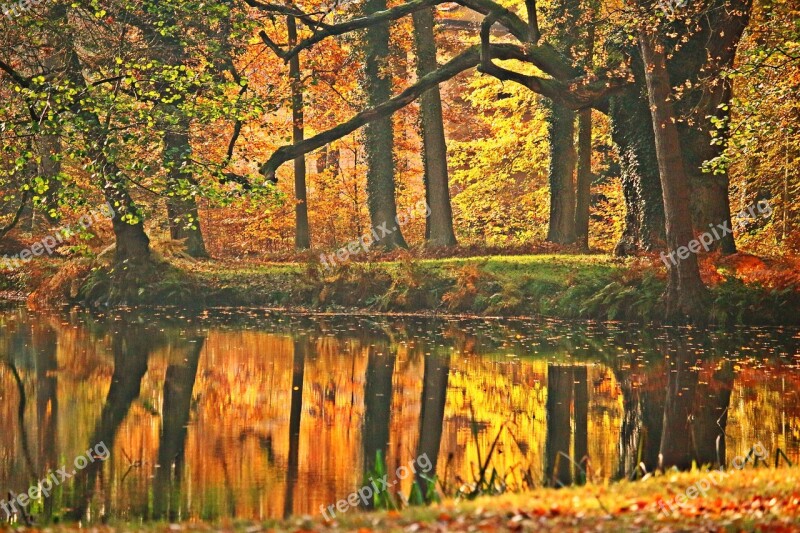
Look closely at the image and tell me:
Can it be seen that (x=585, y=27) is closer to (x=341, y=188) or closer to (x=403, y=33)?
(x=403, y=33)

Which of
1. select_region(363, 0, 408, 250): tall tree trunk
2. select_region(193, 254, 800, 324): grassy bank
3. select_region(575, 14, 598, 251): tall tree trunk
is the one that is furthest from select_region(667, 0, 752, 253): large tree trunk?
select_region(363, 0, 408, 250): tall tree trunk

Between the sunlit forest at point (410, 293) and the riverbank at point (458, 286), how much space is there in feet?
0.24

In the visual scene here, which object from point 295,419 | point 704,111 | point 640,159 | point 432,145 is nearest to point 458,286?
point 640,159

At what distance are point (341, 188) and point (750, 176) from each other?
773 inches

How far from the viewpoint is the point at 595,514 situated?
279 inches

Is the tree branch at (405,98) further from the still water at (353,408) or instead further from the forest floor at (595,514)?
the forest floor at (595,514)

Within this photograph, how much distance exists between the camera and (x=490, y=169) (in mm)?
37625

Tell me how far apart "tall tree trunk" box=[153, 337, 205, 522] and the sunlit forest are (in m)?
0.05

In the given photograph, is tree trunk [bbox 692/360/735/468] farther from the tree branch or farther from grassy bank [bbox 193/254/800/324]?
the tree branch

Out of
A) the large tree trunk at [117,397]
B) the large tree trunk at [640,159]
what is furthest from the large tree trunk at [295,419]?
the large tree trunk at [640,159]

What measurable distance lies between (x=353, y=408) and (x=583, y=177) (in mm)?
18303

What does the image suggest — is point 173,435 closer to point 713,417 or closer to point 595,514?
point 713,417

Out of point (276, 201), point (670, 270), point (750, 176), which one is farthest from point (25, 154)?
point (750, 176)

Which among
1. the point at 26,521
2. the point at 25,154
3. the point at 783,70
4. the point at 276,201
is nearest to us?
the point at 26,521
